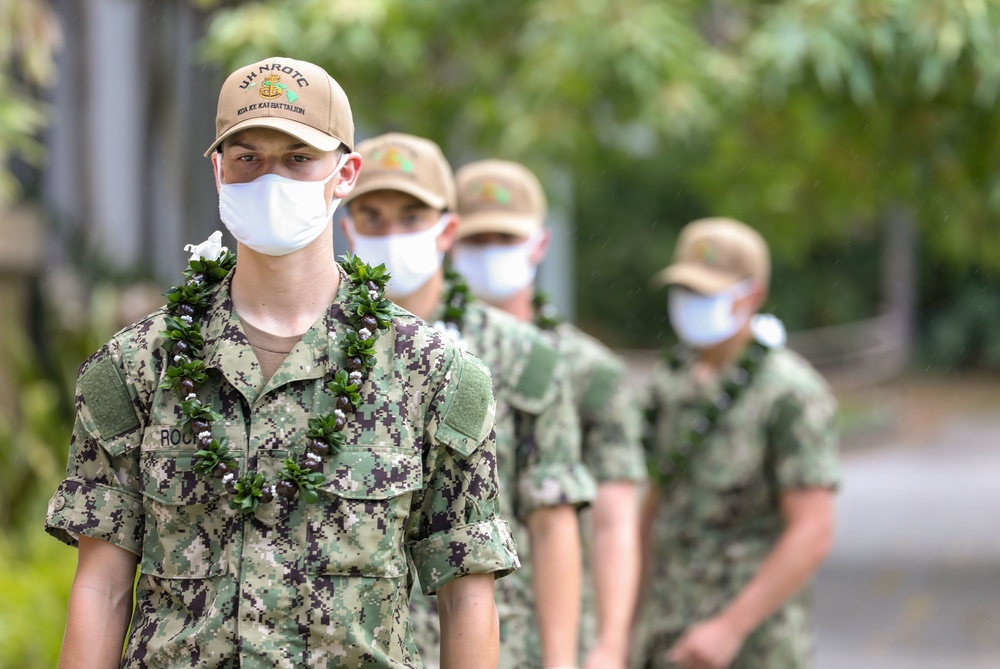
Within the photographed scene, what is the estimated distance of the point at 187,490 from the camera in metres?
2.63

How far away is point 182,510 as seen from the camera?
8.66 feet

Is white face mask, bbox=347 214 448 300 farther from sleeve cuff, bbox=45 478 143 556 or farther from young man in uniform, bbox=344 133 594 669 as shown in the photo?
sleeve cuff, bbox=45 478 143 556

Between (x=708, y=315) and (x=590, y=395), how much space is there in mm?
1201

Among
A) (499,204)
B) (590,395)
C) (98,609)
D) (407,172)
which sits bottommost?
(98,609)

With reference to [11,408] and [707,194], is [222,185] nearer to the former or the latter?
[11,408]

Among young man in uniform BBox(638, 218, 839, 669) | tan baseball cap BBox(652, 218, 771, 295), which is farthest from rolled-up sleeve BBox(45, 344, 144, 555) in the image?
tan baseball cap BBox(652, 218, 771, 295)

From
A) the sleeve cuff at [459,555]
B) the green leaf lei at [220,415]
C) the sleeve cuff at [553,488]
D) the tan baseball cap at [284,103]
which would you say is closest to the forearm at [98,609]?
the green leaf lei at [220,415]

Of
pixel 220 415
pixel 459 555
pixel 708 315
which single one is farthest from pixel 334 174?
pixel 708 315

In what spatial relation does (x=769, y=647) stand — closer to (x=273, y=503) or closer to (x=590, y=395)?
(x=590, y=395)

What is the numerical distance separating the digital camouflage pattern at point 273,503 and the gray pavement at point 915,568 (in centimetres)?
652

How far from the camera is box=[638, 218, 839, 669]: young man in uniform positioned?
5258 mm

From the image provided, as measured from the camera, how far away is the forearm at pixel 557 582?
387cm

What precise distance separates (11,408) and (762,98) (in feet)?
16.1

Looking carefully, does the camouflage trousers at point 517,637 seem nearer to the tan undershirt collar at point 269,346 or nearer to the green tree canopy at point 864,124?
the tan undershirt collar at point 269,346
